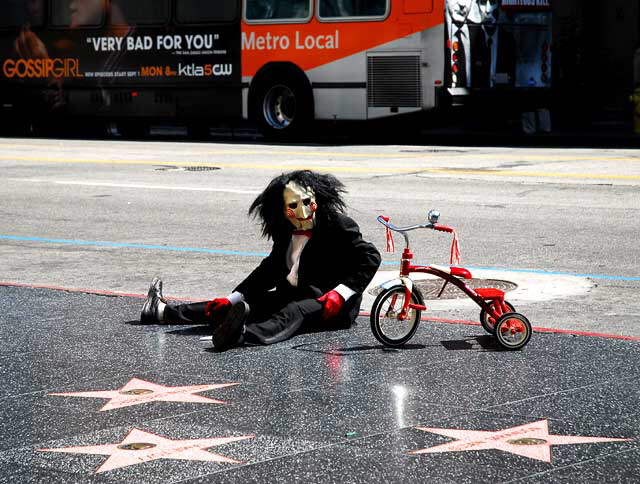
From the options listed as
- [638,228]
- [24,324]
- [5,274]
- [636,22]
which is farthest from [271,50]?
[24,324]

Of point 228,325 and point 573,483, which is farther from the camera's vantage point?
point 228,325

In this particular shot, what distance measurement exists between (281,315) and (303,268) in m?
0.39

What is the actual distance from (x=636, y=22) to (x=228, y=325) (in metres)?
22.3

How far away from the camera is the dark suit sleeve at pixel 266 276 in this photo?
22.1 feet

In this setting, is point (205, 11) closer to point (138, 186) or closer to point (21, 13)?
point (21, 13)

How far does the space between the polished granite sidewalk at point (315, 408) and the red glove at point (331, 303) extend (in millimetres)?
142

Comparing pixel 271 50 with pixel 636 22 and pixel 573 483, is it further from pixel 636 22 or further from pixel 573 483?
pixel 573 483

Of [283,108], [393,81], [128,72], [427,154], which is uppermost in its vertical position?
[128,72]

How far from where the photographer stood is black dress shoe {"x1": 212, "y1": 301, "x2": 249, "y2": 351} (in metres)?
6.03

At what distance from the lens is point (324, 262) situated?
6715 millimetres

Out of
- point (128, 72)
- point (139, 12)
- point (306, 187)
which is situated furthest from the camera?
point (128, 72)

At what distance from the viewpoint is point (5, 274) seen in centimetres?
880

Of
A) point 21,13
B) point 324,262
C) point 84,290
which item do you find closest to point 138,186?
point 84,290

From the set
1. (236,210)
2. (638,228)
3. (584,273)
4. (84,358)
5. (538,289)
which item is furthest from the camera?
(236,210)
